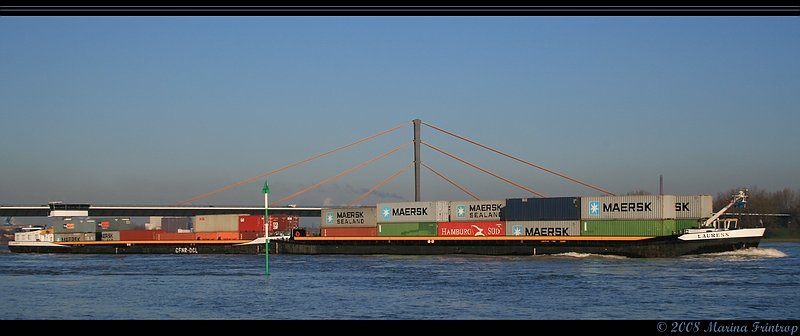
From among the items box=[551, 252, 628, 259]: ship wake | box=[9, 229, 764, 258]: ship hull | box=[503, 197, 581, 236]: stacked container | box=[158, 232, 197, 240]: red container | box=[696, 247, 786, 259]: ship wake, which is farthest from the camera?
box=[158, 232, 197, 240]: red container

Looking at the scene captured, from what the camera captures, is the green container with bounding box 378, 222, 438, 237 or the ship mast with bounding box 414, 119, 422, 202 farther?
the ship mast with bounding box 414, 119, 422, 202

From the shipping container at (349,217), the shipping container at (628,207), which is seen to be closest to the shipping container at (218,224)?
the shipping container at (349,217)

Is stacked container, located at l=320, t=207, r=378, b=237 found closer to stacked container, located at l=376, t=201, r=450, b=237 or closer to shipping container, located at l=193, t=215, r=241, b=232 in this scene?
stacked container, located at l=376, t=201, r=450, b=237

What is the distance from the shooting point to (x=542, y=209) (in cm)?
5491

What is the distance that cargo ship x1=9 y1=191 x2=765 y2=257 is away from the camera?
49969mm

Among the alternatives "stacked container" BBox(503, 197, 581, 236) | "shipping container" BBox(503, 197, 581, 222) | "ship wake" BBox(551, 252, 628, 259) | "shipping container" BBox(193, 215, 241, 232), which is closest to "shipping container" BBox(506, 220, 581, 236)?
"stacked container" BBox(503, 197, 581, 236)

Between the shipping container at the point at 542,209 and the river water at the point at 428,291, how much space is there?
6.55 m

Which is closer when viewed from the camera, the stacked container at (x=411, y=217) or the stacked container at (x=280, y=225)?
the stacked container at (x=411, y=217)

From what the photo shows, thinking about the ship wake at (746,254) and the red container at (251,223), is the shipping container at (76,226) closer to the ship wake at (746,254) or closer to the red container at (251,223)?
the red container at (251,223)

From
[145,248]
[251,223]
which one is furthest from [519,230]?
[145,248]

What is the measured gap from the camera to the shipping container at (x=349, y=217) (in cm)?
6431

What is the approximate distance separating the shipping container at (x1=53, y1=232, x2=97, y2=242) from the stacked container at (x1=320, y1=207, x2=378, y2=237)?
26559 millimetres

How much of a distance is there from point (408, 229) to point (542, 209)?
10751mm
